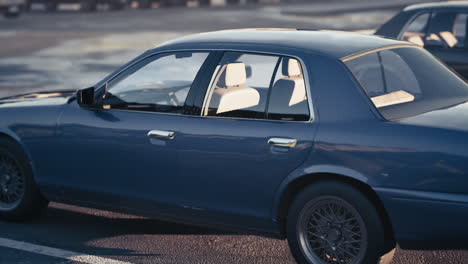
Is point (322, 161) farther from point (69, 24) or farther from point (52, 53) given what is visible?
point (69, 24)

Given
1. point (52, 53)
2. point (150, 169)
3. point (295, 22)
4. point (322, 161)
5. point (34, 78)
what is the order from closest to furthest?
point (322, 161), point (150, 169), point (34, 78), point (52, 53), point (295, 22)

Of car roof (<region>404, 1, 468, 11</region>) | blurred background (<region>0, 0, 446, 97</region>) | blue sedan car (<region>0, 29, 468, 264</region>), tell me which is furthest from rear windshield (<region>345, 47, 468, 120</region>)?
blurred background (<region>0, 0, 446, 97</region>)

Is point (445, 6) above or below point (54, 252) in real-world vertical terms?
above

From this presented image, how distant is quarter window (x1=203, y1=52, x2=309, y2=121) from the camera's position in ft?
18.4

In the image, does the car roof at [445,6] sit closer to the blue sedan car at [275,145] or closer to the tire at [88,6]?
the blue sedan car at [275,145]

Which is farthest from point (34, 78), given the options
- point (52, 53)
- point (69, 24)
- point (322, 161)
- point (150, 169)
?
point (69, 24)

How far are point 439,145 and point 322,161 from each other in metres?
0.71

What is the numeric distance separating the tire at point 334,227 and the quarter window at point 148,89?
1230 millimetres

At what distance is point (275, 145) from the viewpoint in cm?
550

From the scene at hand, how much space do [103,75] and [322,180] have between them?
12050 mm

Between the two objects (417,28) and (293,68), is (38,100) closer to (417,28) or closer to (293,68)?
(293,68)

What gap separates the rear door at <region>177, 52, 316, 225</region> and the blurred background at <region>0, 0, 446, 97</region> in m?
9.53

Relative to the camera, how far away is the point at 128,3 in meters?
45.3

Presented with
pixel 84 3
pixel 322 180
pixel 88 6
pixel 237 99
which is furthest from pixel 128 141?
pixel 84 3
